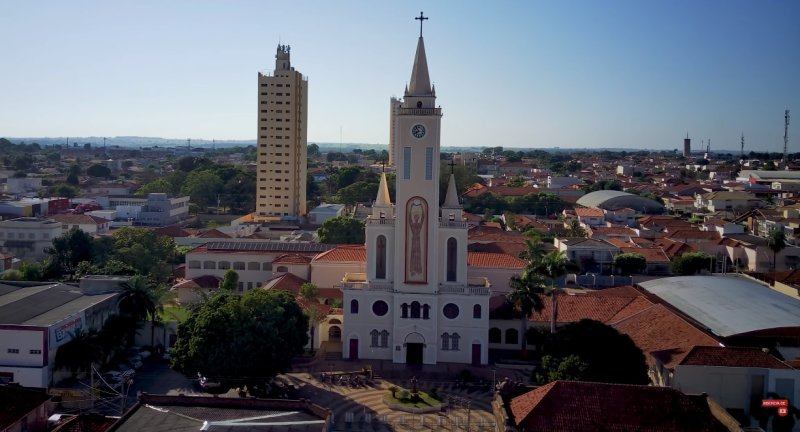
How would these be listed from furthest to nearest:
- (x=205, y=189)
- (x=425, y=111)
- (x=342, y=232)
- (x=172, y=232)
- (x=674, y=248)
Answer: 1. (x=205, y=189)
2. (x=172, y=232)
3. (x=674, y=248)
4. (x=342, y=232)
5. (x=425, y=111)

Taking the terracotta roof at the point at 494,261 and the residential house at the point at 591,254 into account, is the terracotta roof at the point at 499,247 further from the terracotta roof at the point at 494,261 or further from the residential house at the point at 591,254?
the terracotta roof at the point at 494,261

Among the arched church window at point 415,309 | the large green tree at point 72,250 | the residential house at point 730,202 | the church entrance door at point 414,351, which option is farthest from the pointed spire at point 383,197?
the residential house at point 730,202

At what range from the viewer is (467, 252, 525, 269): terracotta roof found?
1756 inches

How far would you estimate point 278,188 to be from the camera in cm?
8531

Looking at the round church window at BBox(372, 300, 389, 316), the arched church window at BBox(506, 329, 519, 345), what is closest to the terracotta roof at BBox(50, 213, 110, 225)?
the round church window at BBox(372, 300, 389, 316)

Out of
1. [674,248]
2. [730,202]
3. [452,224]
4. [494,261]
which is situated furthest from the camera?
[730,202]

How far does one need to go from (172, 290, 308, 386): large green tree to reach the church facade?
18.4 ft

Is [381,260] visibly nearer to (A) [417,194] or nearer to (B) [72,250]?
(A) [417,194]

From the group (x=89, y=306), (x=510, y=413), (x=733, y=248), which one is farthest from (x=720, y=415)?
(x=733, y=248)

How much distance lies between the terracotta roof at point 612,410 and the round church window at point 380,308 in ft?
44.1

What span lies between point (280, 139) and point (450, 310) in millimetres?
52532

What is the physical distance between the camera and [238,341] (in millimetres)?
29422

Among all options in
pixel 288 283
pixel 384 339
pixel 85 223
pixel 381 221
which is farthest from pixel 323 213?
pixel 384 339

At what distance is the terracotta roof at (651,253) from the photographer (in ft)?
188
